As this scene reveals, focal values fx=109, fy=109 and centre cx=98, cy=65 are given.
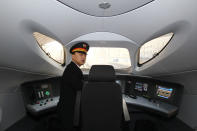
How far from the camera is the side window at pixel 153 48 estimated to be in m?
2.03

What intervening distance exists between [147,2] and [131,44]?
0.88 metres

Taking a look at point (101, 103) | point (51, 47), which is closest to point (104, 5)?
point (101, 103)

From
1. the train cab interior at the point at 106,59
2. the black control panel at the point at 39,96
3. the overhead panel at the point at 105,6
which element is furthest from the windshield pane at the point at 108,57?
the overhead panel at the point at 105,6

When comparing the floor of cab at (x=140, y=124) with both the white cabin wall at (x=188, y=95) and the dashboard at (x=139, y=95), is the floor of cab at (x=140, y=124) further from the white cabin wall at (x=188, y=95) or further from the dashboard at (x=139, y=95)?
the dashboard at (x=139, y=95)

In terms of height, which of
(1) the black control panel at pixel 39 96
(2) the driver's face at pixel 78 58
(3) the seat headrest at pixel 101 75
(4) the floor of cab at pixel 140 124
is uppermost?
(2) the driver's face at pixel 78 58

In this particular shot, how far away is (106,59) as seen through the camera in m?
3.11

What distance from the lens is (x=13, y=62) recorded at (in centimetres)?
179

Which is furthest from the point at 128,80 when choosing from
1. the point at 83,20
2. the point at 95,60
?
the point at 83,20

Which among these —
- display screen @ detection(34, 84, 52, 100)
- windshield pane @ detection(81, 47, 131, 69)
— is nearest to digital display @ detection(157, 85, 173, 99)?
windshield pane @ detection(81, 47, 131, 69)

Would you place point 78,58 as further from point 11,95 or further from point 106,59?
point 11,95

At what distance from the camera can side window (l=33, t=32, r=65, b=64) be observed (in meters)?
2.05

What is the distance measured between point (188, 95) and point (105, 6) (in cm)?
245

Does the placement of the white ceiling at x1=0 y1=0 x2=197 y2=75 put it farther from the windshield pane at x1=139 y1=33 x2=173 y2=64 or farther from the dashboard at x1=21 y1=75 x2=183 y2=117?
the dashboard at x1=21 y1=75 x2=183 y2=117

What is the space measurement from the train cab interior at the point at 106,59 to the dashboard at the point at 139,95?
18 mm
